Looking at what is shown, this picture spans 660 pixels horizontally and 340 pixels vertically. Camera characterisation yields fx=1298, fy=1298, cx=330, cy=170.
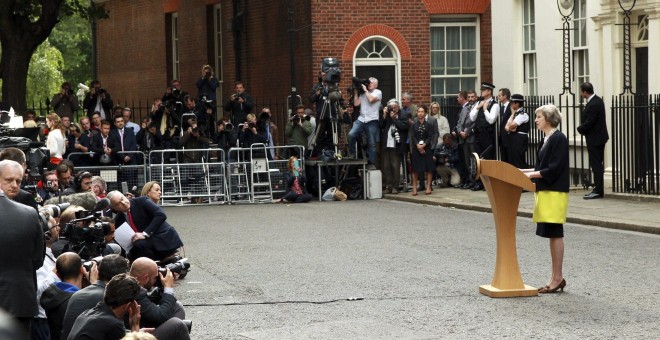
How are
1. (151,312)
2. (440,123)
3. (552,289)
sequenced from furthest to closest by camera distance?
(440,123)
(552,289)
(151,312)

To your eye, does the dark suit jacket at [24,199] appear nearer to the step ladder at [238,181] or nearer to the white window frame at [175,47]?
the step ladder at [238,181]

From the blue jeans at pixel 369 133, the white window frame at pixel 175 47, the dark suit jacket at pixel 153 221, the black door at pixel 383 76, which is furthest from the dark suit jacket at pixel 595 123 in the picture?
the white window frame at pixel 175 47

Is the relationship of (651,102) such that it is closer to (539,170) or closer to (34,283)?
(539,170)

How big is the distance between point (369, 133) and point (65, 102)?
7.77 m

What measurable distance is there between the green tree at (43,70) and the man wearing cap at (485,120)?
42536 mm

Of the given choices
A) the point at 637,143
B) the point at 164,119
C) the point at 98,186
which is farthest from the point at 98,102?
the point at 98,186

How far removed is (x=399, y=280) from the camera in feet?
46.7

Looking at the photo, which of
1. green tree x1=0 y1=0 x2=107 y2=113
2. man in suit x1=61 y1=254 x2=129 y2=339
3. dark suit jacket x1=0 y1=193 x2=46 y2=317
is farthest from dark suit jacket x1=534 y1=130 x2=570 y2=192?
green tree x1=0 y1=0 x2=107 y2=113

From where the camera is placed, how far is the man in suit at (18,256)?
8453 millimetres

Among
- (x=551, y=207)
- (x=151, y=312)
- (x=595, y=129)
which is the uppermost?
(x=595, y=129)

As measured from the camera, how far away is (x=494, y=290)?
42.6 ft

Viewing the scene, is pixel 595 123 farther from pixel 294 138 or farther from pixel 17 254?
pixel 17 254

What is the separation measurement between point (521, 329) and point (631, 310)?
4.59 feet

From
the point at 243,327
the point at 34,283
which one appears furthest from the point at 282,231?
the point at 34,283
